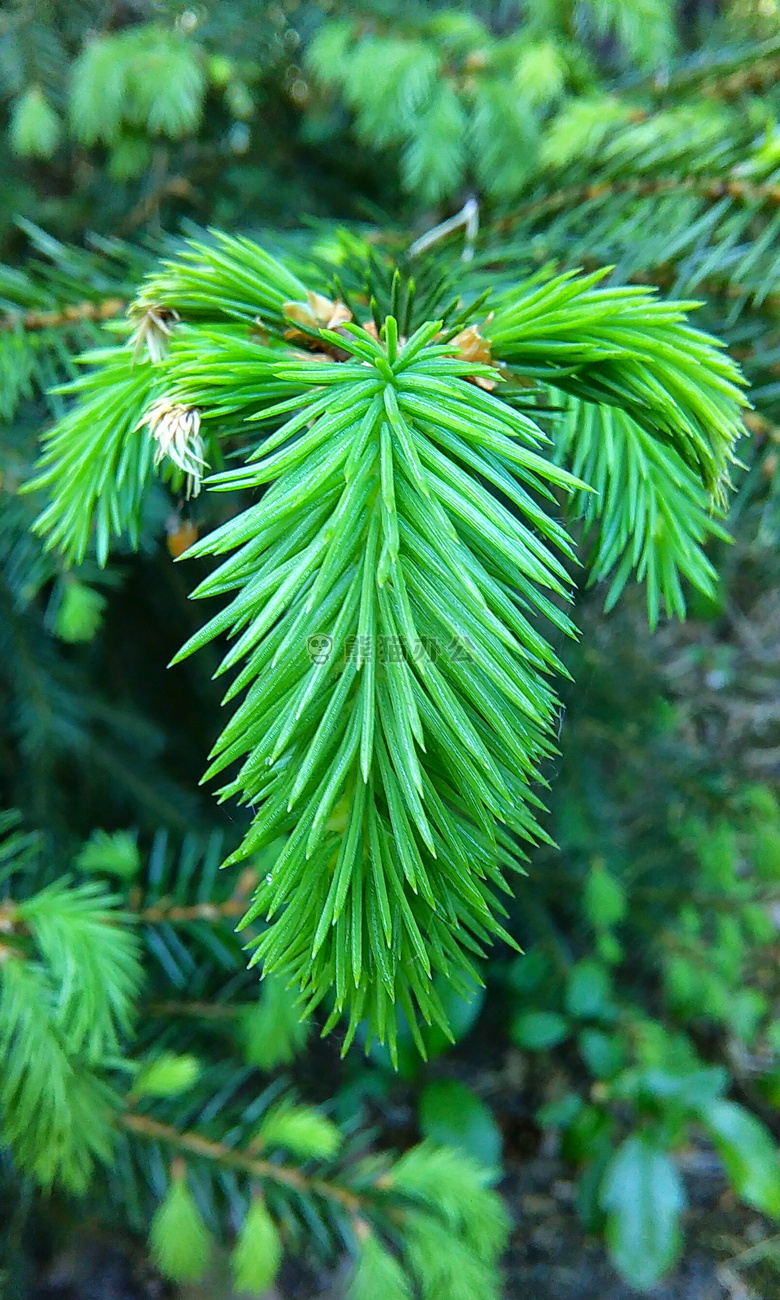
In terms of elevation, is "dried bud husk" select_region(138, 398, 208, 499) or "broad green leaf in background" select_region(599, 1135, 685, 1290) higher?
"dried bud husk" select_region(138, 398, 208, 499)

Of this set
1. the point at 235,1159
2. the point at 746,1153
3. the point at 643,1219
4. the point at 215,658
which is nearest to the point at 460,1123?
the point at 643,1219

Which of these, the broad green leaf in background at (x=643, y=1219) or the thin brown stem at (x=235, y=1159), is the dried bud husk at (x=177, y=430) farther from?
the broad green leaf in background at (x=643, y=1219)

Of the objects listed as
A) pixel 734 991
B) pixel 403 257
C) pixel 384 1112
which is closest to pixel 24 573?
pixel 403 257

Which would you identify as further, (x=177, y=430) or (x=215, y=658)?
(x=215, y=658)

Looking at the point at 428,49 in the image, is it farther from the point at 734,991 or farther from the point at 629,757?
the point at 734,991

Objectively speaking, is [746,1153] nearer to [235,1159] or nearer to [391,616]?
[235,1159]

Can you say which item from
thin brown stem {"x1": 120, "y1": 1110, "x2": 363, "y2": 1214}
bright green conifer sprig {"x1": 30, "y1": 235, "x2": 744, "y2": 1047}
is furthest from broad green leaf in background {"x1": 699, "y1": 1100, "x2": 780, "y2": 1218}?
bright green conifer sprig {"x1": 30, "y1": 235, "x2": 744, "y2": 1047}

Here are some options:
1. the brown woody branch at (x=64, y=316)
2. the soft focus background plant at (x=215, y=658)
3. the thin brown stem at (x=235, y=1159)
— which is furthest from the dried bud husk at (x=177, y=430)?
the thin brown stem at (x=235, y=1159)

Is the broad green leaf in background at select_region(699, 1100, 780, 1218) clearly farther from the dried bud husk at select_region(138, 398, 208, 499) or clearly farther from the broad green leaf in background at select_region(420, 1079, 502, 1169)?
the dried bud husk at select_region(138, 398, 208, 499)
